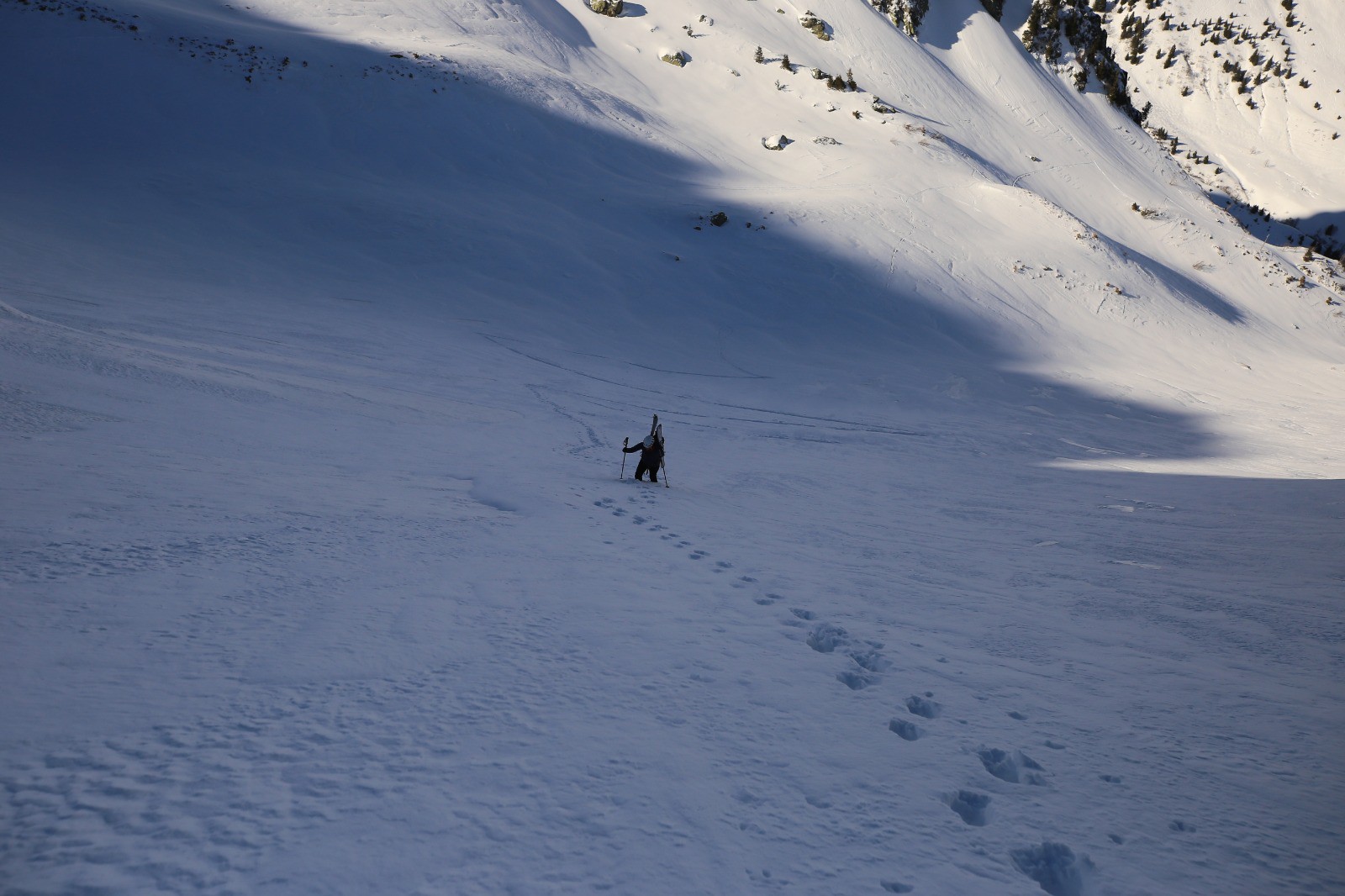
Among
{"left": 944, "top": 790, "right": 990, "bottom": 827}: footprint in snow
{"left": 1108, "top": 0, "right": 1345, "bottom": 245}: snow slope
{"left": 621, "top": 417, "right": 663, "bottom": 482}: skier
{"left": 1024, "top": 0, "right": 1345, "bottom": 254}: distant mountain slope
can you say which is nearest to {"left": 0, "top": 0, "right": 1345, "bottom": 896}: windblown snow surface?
{"left": 944, "top": 790, "right": 990, "bottom": 827}: footprint in snow

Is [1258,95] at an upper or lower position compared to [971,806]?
upper

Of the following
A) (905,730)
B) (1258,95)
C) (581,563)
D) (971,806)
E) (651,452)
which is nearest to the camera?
(971,806)

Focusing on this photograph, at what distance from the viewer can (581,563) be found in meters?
5.51

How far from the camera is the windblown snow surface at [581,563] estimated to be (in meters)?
2.59

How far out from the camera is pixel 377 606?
4.09 meters

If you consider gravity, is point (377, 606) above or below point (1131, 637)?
below

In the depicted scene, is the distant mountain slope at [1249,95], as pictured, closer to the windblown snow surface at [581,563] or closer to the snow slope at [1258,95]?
the snow slope at [1258,95]

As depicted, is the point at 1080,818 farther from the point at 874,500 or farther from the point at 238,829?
the point at 874,500

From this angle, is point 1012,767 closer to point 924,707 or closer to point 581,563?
point 924,707

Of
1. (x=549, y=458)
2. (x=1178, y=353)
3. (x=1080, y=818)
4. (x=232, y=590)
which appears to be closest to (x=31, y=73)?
(x=549, y=458)

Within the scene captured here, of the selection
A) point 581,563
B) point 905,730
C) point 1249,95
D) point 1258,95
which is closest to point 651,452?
point 581,563

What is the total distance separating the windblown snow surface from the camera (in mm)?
2590

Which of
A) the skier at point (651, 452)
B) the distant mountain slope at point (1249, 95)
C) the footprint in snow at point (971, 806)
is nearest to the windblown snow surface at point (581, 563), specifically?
the footprint in snow at point (971, 806)

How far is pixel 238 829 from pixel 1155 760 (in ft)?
12.6
